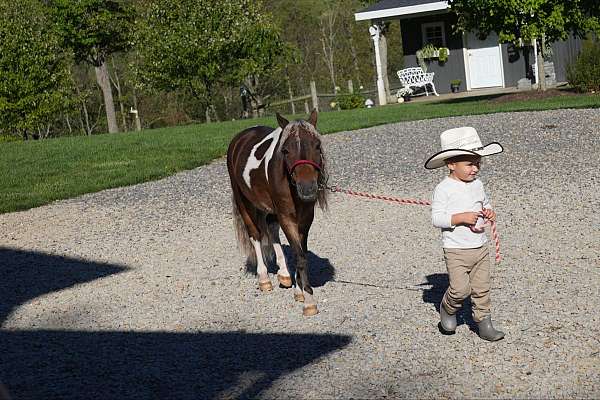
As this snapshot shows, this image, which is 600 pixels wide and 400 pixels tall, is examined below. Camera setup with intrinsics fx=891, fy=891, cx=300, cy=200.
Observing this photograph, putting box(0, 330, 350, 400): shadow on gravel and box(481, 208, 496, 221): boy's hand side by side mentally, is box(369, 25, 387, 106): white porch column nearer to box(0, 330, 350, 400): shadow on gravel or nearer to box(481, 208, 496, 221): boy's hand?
box(0, 330, 350, 400): shadow on gravel

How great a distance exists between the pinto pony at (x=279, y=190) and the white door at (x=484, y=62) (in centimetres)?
2629

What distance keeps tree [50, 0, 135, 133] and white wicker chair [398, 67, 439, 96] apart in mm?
12724

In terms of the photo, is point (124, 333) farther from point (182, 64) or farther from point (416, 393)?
point (182, 64)

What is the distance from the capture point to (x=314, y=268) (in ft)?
30.6

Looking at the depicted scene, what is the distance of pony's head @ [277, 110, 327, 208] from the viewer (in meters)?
6.96

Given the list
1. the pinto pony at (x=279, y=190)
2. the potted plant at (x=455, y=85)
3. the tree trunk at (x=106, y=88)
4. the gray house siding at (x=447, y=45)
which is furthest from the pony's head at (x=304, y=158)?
the tree trunk at (x=106, y=88)

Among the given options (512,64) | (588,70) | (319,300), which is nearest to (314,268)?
(319,300)

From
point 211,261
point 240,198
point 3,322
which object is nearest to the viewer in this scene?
point 3,322

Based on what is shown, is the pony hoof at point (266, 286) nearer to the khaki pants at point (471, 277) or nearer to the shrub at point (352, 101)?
the khaki pants at point (471, 277)

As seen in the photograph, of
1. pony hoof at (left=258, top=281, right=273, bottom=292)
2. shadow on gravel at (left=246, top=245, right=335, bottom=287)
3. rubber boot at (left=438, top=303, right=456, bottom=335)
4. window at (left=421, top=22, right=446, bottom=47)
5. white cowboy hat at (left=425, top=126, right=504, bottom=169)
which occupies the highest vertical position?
window at (left=421, top=22, right=446, bottom=47)

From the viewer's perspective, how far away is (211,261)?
33.0ft

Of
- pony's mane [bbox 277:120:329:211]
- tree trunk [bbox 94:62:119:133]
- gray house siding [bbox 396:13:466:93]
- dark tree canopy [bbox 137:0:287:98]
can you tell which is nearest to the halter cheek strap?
pony's mane [bbox 277:120:329:211]

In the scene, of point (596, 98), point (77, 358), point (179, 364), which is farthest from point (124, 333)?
point (596, 98)

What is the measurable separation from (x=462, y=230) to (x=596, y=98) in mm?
16724
